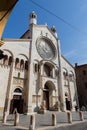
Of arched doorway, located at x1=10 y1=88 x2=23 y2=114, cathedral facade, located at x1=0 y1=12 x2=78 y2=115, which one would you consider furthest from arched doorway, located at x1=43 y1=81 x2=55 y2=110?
arched doorway, located at x1=10 y1=88 x2=23 y2=114

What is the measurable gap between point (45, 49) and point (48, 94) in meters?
9.32

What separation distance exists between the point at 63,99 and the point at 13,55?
12.5 metres

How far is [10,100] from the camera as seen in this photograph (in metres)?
17.8

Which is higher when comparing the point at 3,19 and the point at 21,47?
the point at 21,47

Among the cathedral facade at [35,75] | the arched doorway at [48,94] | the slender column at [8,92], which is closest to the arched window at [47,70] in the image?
the cathedral facade at [35,75]

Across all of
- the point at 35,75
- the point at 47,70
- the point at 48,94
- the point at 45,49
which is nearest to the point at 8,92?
the point at 35,75

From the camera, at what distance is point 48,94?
24.0m

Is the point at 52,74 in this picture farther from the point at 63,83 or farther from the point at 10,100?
the point at 10,100

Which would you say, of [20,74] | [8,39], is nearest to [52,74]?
[20,74]

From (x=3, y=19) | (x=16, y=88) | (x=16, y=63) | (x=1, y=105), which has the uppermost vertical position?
(x=16, y=63)

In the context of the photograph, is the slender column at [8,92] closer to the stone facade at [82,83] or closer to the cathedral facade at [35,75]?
the cathedral facade at [35,75]

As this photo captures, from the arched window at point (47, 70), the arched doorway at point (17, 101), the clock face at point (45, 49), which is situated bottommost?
the arched doorway at point (17, 101)

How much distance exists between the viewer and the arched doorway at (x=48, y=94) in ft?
75.6

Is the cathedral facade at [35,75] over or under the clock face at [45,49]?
under
